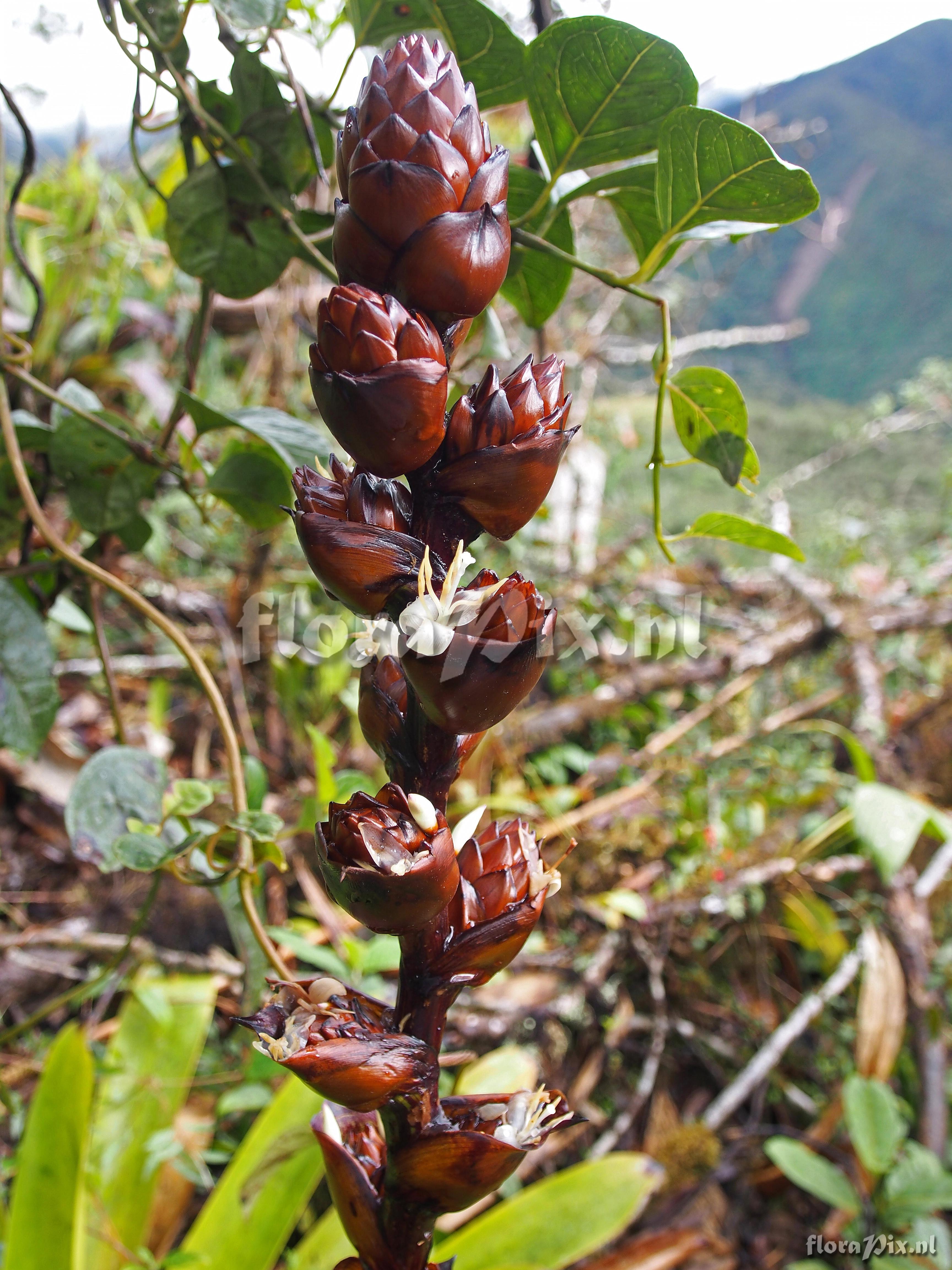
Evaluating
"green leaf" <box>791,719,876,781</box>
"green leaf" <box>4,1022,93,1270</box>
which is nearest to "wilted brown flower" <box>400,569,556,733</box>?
"green leaf" <box>4,1022,93,1270</box>

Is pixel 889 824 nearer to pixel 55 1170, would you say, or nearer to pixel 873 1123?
pixel 873 1123

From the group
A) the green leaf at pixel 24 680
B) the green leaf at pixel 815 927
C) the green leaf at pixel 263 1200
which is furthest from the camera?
the green leaf at pixel 815 927

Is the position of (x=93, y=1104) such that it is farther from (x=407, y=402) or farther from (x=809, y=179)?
(x=809, y=179)

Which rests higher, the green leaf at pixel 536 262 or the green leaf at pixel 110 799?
the green leaf at pixel 536 262

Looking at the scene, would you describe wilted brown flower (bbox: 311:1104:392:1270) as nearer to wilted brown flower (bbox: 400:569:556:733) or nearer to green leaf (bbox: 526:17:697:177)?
wilted brown flower (bbox: 400:569:556:733)

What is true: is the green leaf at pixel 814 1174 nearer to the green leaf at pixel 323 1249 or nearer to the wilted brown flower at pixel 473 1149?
the green leaf at pixel 323 1249

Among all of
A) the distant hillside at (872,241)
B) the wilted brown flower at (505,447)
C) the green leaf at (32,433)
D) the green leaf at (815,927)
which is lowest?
the green leaf at (815,927)

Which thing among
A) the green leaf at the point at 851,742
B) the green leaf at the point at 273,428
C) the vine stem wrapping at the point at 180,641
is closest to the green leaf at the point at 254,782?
the vine stem wrapping at the point at 180,641
